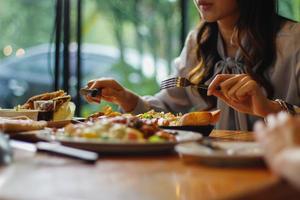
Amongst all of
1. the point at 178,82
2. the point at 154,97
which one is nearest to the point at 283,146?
the point at 178,82

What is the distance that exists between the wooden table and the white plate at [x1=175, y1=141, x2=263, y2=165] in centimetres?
2

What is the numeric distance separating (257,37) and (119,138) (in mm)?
1225

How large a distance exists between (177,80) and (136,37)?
1.71 metres

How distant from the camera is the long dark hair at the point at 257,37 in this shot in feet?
6.84

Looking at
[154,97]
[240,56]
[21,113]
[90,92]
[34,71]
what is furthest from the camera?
[34,71]

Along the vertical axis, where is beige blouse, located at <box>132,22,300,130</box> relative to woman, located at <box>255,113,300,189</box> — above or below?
above

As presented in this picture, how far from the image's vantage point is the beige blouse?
205 centimetres

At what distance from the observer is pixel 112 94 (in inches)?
81.4

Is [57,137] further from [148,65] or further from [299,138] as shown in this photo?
[148,65]

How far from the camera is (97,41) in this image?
348 cm

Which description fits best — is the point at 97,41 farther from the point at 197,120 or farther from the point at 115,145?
the point at 115,145

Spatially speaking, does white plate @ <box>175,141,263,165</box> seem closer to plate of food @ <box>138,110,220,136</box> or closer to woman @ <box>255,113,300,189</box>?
woman @ <box>255,113,300,189</box>

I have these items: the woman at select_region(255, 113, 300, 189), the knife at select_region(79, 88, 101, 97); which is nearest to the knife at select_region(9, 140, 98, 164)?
the woman at select_region(255, 113, 300, 189)

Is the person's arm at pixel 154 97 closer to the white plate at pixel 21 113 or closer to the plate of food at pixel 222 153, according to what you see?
the white plate at pixel 21 113
